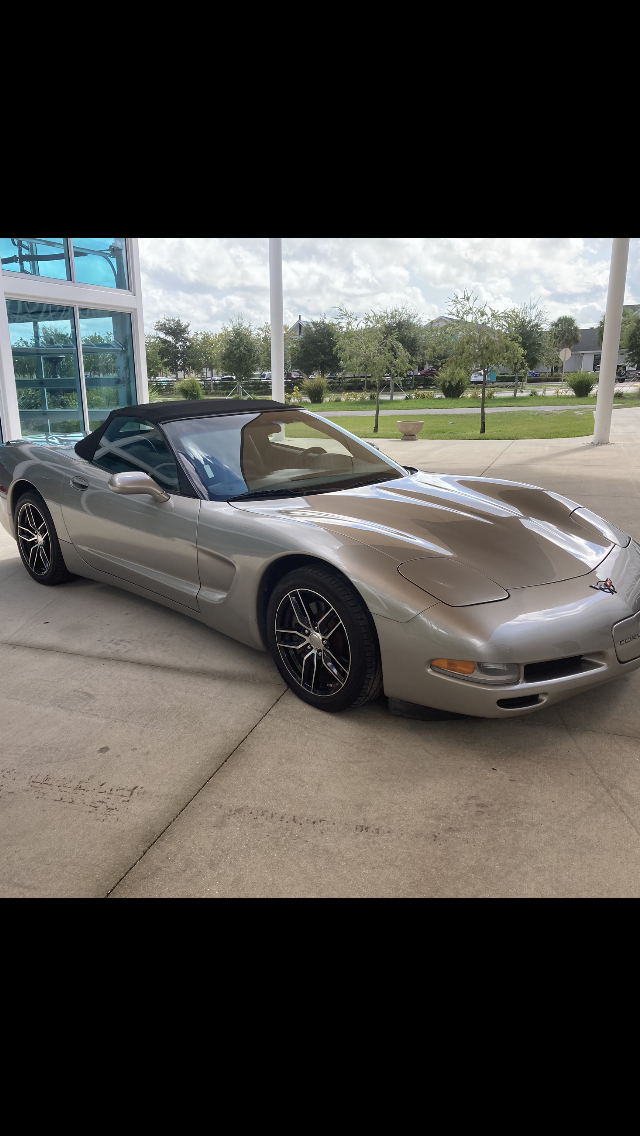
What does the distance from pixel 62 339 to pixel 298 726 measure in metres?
11.5

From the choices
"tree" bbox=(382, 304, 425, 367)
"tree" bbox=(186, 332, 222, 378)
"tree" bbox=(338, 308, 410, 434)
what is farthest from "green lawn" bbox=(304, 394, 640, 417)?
"tree" bbox=(186, 332, 222, 378)

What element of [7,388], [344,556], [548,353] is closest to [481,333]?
[7,388]

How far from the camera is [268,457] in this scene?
3992 millimetres

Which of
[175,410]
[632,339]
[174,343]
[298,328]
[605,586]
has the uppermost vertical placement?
[298,328]

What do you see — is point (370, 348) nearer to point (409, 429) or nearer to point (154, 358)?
point (409, 429)

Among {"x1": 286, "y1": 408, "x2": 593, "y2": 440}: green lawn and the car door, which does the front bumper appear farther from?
{"x1": 286, "y1": 408, "x2": 593, "y2": 440}: green lawn

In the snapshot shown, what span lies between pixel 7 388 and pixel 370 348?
51.1 feet

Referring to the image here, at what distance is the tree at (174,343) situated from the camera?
54.3 m

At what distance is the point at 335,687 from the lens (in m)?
3.07

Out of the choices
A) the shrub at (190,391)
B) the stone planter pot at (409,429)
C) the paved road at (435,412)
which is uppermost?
the shrub at (190,391)

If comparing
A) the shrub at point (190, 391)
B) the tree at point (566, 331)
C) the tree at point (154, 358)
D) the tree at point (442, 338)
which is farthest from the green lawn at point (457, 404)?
the tree at point (566, 331)

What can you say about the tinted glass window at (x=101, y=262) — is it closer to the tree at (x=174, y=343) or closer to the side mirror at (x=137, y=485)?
the side mirror at (x=137, y=485)
